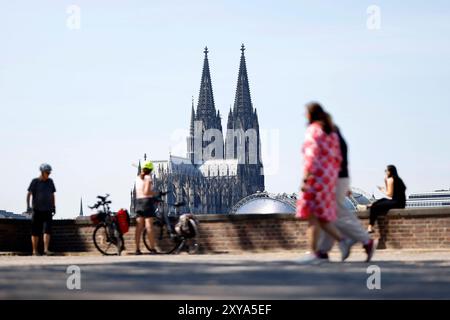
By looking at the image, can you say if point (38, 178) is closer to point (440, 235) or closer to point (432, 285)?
point (440, 235)

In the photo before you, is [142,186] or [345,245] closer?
[345,245]

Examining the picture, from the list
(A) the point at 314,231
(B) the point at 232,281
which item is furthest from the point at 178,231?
(B) the point at 232,281

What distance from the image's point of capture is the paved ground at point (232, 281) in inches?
295

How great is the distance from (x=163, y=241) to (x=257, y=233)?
68.1 inches

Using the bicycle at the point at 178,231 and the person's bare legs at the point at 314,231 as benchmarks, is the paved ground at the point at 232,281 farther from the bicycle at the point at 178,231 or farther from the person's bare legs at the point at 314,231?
the bicycle at the point at 178,231

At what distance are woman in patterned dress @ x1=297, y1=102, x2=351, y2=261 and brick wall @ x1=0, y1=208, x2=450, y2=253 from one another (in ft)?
24.9

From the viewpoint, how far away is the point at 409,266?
428 inches

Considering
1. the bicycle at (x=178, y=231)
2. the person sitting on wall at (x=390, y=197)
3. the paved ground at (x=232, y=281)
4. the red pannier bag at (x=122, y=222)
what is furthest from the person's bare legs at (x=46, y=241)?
the paved ground at (x=232, y=281)

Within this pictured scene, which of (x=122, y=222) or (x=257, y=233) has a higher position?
(x=122, y=222)

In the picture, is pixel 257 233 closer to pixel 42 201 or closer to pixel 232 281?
pixel 42 201

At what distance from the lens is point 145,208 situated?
16.4 metres

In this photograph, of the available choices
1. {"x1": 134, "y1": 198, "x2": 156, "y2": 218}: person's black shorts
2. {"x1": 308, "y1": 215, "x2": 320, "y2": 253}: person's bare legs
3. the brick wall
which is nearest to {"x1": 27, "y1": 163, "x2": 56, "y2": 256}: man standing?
{"x1": 134, "y1": 198, "x2": 156, "y2": 218}: person's black shorts

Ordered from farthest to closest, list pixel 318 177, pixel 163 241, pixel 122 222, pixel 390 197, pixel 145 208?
1. pixel 163 241
2. pixel 122 222
3. pixel 390 197
4. pixel 145 208
5. pixel 318 177
